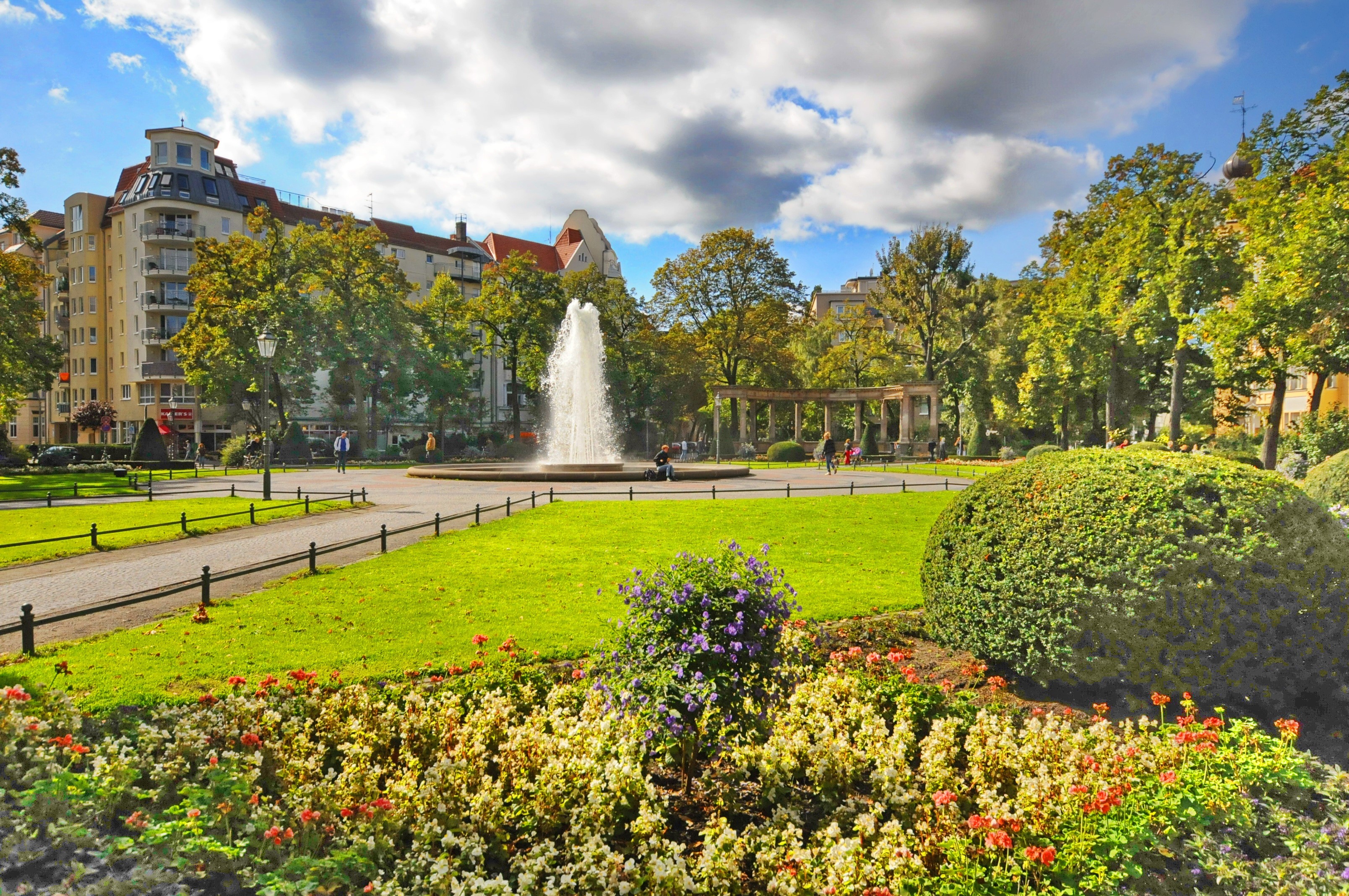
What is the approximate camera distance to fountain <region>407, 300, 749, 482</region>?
29750 mm

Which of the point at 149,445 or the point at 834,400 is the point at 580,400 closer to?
the point at 149,445

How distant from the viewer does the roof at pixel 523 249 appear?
85875 millimetres

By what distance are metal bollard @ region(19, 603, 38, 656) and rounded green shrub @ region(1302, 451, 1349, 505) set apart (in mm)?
18441

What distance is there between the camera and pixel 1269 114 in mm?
26875

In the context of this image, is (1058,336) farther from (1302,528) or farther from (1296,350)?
(1302,528)

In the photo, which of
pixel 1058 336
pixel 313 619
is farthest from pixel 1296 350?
pixel 313 619

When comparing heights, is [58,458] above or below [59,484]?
above

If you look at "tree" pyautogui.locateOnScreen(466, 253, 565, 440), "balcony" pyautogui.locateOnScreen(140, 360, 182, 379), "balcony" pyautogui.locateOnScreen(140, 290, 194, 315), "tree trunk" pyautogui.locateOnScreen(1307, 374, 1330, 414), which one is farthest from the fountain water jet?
"balcony" pyautogui.locateOnScreen(140, 290, 194, 315)

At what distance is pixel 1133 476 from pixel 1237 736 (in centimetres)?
211

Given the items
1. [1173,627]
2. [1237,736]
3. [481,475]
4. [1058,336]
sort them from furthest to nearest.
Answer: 1. [1058,336]
2. [481,475]
3. [1173,627]
4. [1237,736]

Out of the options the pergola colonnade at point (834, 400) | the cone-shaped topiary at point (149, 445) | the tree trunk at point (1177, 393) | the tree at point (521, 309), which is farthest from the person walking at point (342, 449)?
the tree trunk at point (1177, 393)

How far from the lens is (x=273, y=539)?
568 inches

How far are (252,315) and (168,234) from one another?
23.1 meters

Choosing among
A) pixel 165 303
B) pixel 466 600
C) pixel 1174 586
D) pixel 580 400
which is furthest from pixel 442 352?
pixel 1174 586
